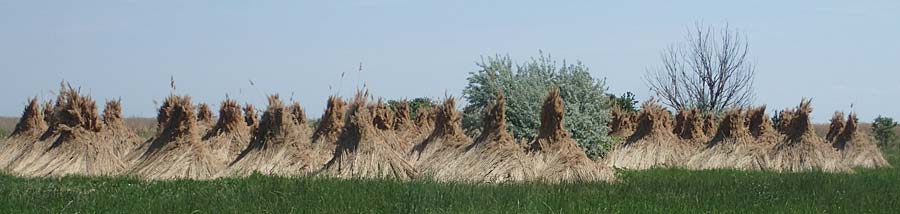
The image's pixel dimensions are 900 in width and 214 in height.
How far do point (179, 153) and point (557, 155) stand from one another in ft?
21.3

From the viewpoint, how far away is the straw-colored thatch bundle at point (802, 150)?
26.7m

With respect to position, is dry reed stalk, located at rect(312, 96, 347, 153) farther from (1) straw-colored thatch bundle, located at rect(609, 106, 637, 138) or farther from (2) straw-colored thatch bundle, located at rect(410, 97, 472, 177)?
(1) straw-colored thatch bundle, located at rect(609, 106, 637, 138)

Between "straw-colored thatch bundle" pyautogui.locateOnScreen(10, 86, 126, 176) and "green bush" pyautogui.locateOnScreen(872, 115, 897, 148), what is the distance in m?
33.1

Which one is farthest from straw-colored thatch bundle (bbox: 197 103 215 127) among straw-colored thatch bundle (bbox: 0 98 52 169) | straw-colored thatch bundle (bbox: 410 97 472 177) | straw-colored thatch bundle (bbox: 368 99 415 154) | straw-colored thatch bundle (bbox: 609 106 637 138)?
straw-colored thatch bundle (bbox: 609 106 637 138)

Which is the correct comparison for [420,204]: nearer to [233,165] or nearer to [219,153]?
[233,165]

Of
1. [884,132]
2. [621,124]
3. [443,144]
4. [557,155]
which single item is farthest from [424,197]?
[884,132]

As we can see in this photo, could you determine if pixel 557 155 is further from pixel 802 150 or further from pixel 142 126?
pixel 142 126

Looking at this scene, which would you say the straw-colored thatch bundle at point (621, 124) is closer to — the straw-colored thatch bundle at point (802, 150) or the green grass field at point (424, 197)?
the straw-colored thatch bundle at point (802, 150)

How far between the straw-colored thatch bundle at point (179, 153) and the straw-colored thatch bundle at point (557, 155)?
Result: 562 cm

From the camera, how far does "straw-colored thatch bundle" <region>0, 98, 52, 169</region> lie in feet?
74.1

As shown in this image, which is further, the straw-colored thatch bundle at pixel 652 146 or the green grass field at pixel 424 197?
the straw-colored thatch bundle at pixel 652 146

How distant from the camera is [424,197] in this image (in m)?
13.4

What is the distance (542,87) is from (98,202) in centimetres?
1183

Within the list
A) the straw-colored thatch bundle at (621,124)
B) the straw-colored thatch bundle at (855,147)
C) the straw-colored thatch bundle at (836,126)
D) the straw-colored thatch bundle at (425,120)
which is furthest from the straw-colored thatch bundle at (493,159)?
the straw-colored thatch bundle at (836,126)
